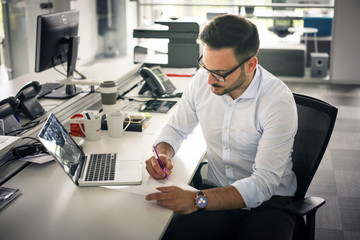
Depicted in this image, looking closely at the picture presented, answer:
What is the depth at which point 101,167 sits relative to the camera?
172cm

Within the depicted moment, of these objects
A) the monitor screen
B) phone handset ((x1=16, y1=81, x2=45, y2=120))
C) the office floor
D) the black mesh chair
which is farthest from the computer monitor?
the office floor

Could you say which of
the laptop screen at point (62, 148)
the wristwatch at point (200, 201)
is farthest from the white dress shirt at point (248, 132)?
the laptop screen at point (62, 148)

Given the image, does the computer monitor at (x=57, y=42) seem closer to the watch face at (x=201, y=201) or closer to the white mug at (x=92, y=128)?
the white mug at (x=92, y=128)

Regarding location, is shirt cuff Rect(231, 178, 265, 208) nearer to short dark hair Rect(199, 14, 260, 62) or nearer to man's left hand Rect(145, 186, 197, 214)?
man's left hand Rect(145, 186, 197, 214)

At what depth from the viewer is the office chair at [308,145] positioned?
5.33 feet

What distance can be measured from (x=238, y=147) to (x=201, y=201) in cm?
37

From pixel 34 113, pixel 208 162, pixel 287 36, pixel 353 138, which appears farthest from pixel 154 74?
pixel 287 36

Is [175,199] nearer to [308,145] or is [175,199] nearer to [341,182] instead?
[308,145]

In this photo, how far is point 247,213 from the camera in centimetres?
173

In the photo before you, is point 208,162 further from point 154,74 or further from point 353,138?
point 353,138

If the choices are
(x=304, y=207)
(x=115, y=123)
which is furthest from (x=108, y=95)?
(x=304, y=207)

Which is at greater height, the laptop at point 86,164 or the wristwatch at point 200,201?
the laptop at point 86,164

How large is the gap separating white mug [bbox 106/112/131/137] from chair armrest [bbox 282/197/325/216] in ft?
2.98

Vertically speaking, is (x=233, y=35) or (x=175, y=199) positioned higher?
(x=233, y=35)
